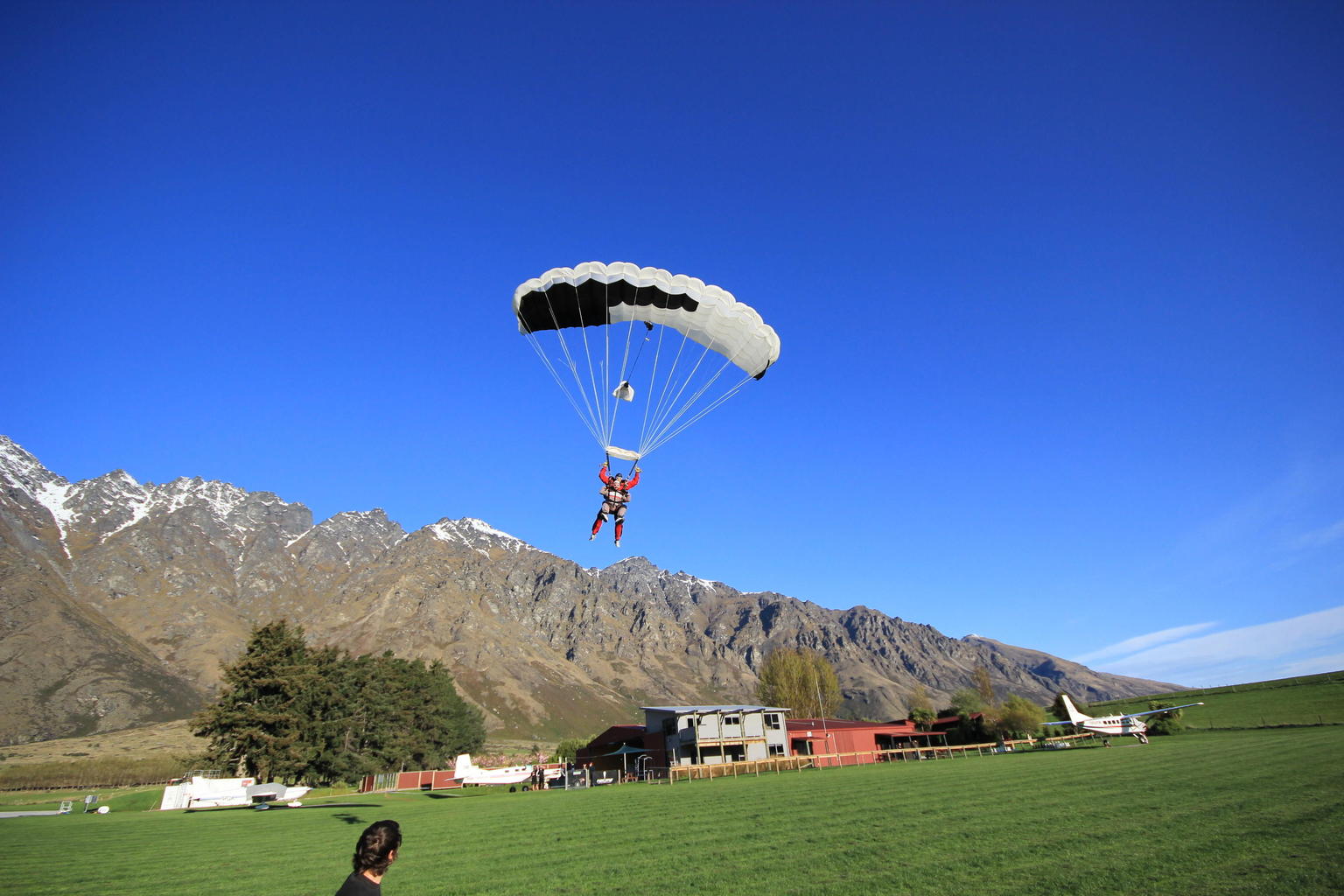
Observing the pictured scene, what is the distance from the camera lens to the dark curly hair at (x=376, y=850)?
13.6ft

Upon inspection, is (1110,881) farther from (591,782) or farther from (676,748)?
(676,748)

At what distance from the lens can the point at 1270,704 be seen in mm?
57375

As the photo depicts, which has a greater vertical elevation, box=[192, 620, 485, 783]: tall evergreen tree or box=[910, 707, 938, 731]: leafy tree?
box=[192, 620, 485, 783]: tall evergreen tree

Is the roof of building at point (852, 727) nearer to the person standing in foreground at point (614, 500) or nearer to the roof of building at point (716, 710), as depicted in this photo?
the roof of building at point (716, 710)

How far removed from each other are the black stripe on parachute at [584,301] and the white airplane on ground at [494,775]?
29.1m

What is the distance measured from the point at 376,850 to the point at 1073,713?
5496 centimetres

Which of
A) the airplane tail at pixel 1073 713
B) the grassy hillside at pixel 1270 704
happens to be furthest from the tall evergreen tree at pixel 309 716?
the grassy hillside at pixel 1270 704

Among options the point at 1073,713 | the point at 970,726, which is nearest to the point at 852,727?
the point at 970,726

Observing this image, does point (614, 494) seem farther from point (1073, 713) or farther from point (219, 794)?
point (1073, 713)

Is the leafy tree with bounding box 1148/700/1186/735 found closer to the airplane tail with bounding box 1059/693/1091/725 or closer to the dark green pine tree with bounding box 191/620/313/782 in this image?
the airplane tail with bounding box 1059/693/1091/725

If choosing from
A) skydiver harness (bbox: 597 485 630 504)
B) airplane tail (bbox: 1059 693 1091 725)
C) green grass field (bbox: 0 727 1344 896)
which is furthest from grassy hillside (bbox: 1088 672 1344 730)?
skydiver harness (bbox: 597 485 630 504)

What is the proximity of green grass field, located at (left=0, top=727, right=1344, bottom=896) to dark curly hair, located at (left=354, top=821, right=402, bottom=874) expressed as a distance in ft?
15.0

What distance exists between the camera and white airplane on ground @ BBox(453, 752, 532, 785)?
38.8 m

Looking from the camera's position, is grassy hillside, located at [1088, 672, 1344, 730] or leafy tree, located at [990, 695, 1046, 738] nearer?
grassy hillside, located at [1088, 672, 1344, 730]
